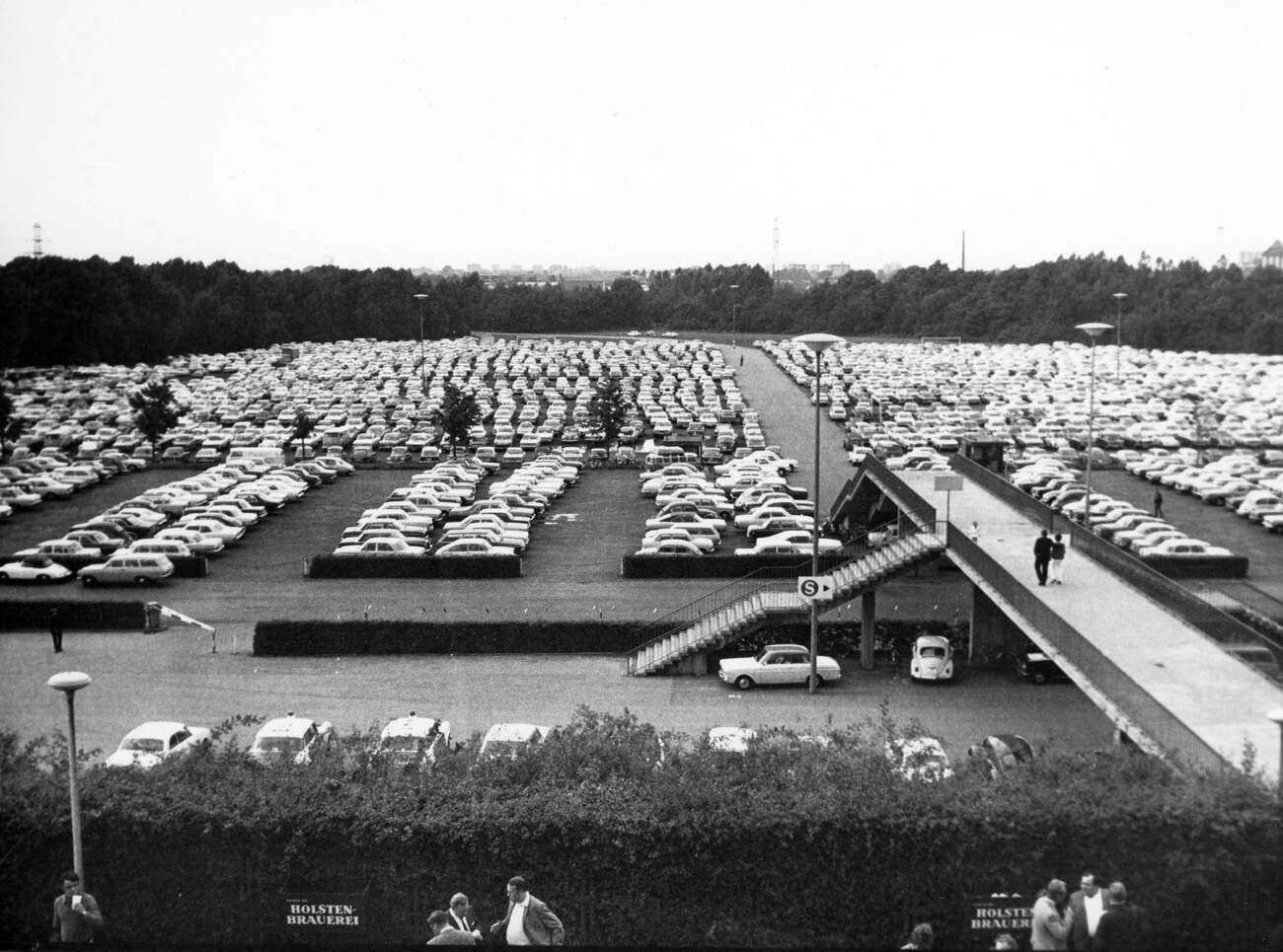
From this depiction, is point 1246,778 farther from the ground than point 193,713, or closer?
farther from the ground

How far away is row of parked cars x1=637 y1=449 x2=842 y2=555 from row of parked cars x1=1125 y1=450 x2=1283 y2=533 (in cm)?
762

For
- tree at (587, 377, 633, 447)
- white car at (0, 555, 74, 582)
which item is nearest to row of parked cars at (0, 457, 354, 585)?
white car at (0, 555, 74, 582)

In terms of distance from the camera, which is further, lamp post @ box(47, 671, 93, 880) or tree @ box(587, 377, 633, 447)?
tree @ box(587, 377, 633, 447)

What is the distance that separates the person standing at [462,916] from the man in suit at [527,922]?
188 millimetres

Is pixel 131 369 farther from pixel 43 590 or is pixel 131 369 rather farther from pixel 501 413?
pixel 43 590

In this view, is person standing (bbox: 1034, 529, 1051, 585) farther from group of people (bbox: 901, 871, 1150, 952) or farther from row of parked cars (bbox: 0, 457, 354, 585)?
row of parked cars (bbox: 0, 457, 354, 585)

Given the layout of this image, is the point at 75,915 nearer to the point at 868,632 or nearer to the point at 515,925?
the point at 515,925

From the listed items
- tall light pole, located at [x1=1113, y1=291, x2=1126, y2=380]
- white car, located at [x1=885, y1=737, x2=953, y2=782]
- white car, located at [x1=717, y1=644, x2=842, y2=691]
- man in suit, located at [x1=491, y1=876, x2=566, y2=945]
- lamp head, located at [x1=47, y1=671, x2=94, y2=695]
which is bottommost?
white car, located at [x1=717, y1=644, x2=842, y2=691]

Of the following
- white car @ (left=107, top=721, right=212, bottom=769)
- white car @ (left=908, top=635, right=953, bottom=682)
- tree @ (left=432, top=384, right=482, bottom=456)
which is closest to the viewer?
white car @ (left=107, top=721, right=212, bottom=769)

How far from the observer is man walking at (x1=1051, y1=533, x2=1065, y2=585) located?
11867mm

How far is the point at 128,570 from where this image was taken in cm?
1766

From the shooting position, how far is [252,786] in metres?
7.82

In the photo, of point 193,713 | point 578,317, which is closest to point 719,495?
Result: point 193,713

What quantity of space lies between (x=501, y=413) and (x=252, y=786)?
2696cm
